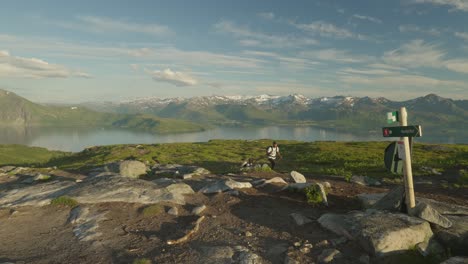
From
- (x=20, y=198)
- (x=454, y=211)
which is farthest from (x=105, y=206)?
(x=454, y=211)

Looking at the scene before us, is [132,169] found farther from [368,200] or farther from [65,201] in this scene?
[368,200]

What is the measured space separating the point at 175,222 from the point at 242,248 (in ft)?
15.5

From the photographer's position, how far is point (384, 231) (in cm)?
1113

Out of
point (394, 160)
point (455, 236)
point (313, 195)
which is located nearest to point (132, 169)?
point (313, 195)

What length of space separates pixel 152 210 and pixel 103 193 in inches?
167

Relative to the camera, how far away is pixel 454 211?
46.0 ft

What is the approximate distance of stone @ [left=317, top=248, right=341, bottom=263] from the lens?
10.8m

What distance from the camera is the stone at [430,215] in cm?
1185

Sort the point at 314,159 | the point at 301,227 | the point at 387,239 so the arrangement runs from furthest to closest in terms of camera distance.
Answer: the point at 314,159, the point at 301,227, the point at 387,239

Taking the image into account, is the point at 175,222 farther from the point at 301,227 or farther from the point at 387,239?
the point at 387,239

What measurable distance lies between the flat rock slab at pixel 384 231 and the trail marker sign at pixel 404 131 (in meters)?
3.38

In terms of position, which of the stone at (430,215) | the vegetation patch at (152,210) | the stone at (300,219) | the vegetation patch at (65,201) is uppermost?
the stone at (430,215)

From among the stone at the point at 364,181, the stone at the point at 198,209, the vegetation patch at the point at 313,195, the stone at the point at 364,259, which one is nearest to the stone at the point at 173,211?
the stone at the point at 198,209

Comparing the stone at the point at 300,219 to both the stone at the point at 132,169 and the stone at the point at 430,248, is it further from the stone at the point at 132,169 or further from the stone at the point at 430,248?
the stone at the point at 132,169
